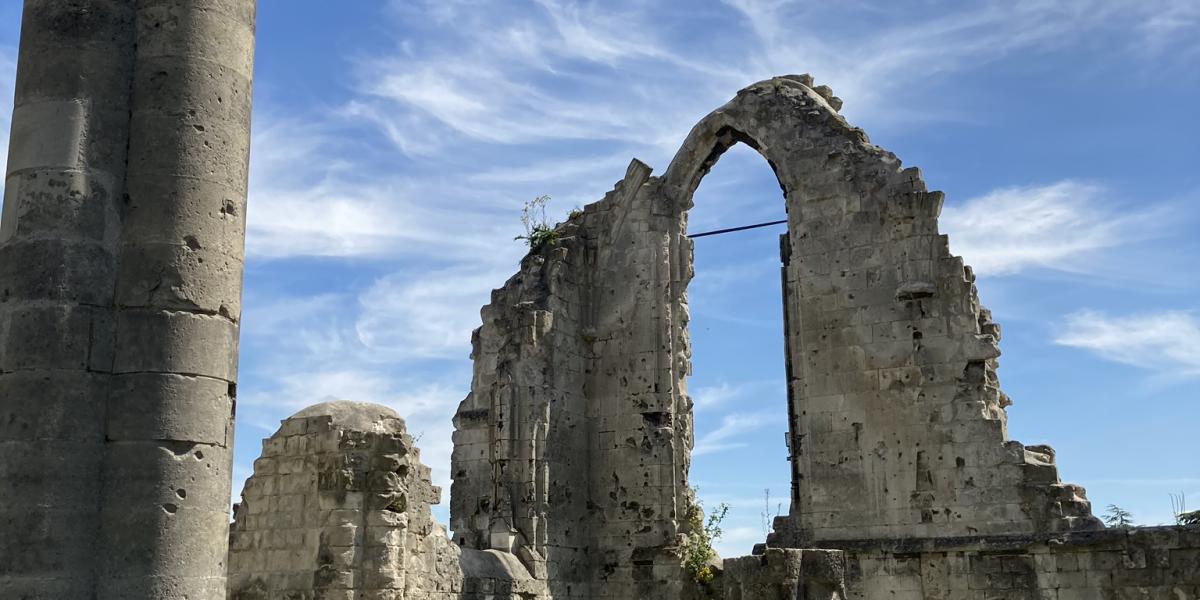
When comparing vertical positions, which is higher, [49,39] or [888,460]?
[49,39]

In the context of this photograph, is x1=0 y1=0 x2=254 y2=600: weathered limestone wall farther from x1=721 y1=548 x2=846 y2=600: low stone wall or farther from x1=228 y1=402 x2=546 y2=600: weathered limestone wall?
x1=721 y1=548 x2=846 y2=600: low stone wall

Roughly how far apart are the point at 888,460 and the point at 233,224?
910cm

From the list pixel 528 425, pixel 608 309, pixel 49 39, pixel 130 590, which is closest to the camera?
pixel 130 590

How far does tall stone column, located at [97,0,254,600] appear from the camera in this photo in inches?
223

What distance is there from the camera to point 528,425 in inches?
565

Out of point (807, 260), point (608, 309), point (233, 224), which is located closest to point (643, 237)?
point (608, 309)

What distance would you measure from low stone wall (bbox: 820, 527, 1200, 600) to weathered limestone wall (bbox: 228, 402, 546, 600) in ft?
17.3

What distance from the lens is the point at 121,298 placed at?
19.3 feet

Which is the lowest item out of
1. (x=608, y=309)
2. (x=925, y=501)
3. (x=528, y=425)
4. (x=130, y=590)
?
(x=130, y=590)

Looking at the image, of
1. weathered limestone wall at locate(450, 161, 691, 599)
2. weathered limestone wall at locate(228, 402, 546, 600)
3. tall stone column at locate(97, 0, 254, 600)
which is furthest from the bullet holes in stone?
weathered limestone wall at locate(450, 161, 691, 599)

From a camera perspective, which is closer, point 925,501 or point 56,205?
point 56,205

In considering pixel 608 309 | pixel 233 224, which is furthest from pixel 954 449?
pixel 233 224

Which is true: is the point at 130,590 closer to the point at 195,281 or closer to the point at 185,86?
the point at 195,281

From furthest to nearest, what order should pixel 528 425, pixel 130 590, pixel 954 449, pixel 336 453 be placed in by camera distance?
1. pixel 528 425
2. pixel 954 449
3. pixel 336 453
4. pixel 130 590
